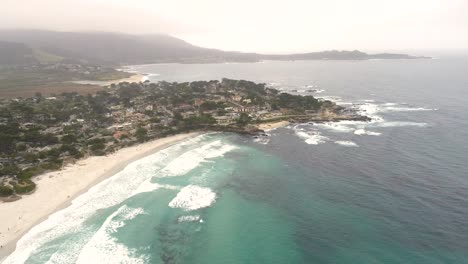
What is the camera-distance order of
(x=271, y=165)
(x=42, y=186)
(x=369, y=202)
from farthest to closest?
1. (x=271, y=165)
2. (x=42, y=186)
3. (x=369, y=202)

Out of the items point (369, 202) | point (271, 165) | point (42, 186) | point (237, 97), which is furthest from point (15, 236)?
point (237, 97)

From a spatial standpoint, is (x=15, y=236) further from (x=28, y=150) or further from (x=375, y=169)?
(x=375, y=169)

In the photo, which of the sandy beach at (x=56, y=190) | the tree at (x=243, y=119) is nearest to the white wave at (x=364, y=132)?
the tree at (x=243, y=119)

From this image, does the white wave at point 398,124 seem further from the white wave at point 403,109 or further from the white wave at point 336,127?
the white wave at point 403,109

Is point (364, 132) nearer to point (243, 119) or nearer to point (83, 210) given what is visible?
point (243, 119)

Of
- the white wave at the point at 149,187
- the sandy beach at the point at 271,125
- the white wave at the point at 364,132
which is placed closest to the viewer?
the white wave at the point at 149,187

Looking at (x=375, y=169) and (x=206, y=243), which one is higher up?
(x=375, y=169)

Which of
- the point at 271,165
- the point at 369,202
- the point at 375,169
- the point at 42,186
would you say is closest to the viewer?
the point at 369,202
